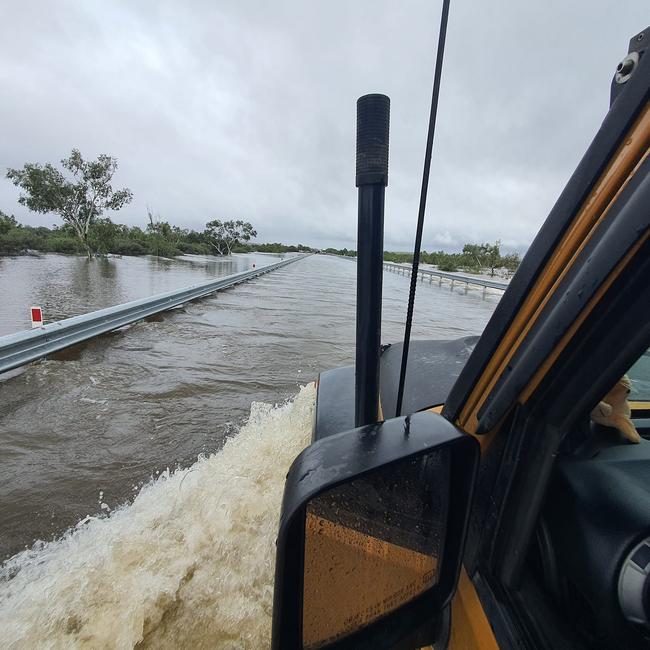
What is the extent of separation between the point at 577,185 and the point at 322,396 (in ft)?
6.49

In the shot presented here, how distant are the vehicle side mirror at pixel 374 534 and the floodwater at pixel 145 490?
1496 mm

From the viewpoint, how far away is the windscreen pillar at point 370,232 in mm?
896

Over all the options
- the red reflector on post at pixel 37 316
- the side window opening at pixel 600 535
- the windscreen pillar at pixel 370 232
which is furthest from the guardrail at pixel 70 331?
the side window opening at pixel 600 535

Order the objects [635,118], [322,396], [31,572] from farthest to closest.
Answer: [322,396] → [31,572] → [635,118]

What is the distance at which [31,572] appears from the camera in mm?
2270

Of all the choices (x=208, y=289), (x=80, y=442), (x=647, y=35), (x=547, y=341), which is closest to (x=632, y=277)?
(x=547, y=341)

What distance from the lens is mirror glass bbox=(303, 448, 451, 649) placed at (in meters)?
0.85

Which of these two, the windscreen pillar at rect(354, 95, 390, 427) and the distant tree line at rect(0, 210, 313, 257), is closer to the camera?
the windscreen pillar at rect(354, 95, 390, 427)

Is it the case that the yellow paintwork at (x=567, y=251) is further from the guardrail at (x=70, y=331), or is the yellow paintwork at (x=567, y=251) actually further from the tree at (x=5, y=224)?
the tree at (x=5, y=224)

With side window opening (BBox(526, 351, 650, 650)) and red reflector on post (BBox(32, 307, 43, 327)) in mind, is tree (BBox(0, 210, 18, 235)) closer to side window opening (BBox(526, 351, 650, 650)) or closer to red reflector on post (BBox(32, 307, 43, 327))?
red reflector on post (BBox(32, 307, 43, 327))

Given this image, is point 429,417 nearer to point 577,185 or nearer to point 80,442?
point 577,185

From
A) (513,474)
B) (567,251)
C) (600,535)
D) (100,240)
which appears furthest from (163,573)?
(100,240)

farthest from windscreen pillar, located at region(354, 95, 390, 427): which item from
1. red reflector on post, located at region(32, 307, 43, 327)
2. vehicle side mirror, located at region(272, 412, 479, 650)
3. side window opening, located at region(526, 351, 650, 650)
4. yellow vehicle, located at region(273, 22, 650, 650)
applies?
red reflector on post, located at region(32, 307, 43, 327)

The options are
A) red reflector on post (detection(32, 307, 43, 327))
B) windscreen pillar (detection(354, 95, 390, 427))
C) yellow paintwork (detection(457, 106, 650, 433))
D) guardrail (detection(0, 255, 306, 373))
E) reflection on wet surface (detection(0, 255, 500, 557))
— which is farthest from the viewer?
red reflector on post (detection(32, 307, 43, 327))
